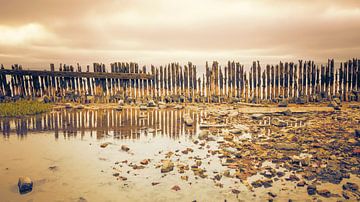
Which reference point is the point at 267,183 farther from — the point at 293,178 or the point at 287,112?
the point at 287,112

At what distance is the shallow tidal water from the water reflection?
0.03 metres

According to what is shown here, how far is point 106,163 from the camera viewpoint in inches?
203

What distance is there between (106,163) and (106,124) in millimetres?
3769

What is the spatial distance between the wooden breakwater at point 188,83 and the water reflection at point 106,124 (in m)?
2.81

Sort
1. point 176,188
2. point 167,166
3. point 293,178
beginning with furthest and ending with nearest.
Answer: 1. point 167,166
2. point 293,178
3. point 176,188

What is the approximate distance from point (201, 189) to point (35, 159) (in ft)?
10.9

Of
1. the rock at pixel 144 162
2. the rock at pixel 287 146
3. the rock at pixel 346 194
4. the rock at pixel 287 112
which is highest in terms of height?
the rock at pixel 287 112

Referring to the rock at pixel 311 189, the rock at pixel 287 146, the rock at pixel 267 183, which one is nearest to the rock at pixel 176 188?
the rock at pixel 267 183

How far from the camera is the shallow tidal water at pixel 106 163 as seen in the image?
12.9 feet

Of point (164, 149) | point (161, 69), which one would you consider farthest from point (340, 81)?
point (164, 149)

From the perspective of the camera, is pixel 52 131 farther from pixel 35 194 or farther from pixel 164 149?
pixel 35 194

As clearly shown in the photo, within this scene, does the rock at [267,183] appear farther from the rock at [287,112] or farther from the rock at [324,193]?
the rock at [287,112]

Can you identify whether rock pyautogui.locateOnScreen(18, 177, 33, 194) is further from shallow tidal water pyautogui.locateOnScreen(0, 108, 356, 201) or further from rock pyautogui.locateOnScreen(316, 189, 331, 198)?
rock pyautogui.locateOnScreen(316, 189, 331, 198)

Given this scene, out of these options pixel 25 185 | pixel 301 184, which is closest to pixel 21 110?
pixel 25 185
